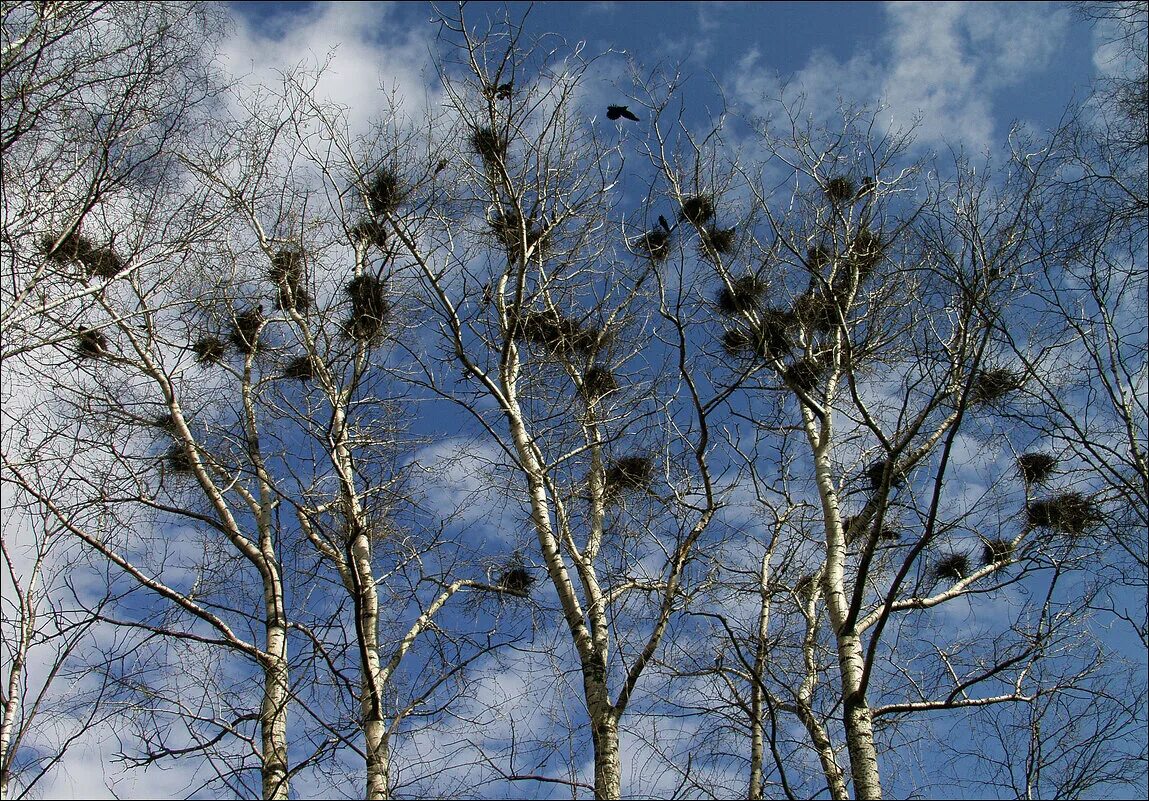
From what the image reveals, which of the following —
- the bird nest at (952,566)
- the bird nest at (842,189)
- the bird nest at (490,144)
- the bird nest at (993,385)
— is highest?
the bird nest at (842,189)

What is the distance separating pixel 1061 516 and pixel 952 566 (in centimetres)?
147

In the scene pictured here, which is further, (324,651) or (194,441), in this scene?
(194,441)

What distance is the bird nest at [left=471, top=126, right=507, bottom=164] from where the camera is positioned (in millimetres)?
6328

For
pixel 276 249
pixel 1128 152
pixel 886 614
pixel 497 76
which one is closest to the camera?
pixel 886 614

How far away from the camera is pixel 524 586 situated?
296 inches

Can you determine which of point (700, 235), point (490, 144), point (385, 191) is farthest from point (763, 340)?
point (385, 191)

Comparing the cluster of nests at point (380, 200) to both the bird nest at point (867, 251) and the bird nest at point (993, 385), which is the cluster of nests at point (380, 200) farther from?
the bird nest at point (993, 385)

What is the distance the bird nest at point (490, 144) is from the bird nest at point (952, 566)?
553cm

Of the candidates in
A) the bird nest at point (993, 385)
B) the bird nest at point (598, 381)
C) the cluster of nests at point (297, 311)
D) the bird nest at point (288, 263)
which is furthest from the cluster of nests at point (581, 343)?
the bird nest at point (993, 385)

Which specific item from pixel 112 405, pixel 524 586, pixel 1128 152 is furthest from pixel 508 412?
pixel 1128 152

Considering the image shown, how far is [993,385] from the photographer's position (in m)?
6.45

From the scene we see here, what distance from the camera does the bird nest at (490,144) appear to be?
20.8ft

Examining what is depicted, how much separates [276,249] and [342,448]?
2.31m

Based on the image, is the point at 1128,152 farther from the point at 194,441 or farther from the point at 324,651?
the point at 194,441
